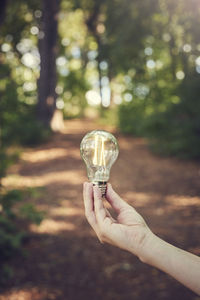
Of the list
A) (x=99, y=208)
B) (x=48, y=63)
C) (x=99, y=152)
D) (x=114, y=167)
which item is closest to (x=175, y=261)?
(x=99, y=208)

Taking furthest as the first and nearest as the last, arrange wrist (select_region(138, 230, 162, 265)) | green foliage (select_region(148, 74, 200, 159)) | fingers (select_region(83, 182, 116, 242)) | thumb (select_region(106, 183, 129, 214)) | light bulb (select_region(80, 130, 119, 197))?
green foliage (select_region(148, 74, 200, 159))
light bulb (select_region(80, 130, 119, 197))
thumb (select_region(106, 183, 129, 214))
fingers (select_region(83, 182, 116, 242))
wrist (select_region(138, 230, 162, 265))

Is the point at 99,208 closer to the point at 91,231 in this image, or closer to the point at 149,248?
the point at 149,248

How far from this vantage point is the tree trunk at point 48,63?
12273mm

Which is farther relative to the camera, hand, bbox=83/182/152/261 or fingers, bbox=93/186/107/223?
fingers, bbox=93/186/107/223

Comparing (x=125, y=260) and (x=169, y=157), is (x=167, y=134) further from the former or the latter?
(x=125, y=260)

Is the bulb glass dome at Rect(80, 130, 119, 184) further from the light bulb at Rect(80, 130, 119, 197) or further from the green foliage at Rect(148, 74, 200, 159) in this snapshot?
the green foliage at Rect(148, 74, 200, 159)

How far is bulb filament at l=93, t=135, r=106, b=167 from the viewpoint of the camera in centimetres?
187

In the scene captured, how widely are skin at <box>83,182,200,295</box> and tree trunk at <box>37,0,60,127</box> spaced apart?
1170 cm

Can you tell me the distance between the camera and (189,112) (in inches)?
355

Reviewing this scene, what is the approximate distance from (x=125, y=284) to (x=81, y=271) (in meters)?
0.66

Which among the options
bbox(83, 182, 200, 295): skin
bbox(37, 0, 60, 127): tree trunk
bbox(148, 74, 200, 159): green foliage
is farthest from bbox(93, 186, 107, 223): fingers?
bbox(37, 0, 60, 127): tree trunk

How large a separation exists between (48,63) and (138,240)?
12.2 m

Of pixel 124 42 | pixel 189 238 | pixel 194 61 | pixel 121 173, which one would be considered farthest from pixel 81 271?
pixel 124 42

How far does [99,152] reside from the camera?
190 centimetres
